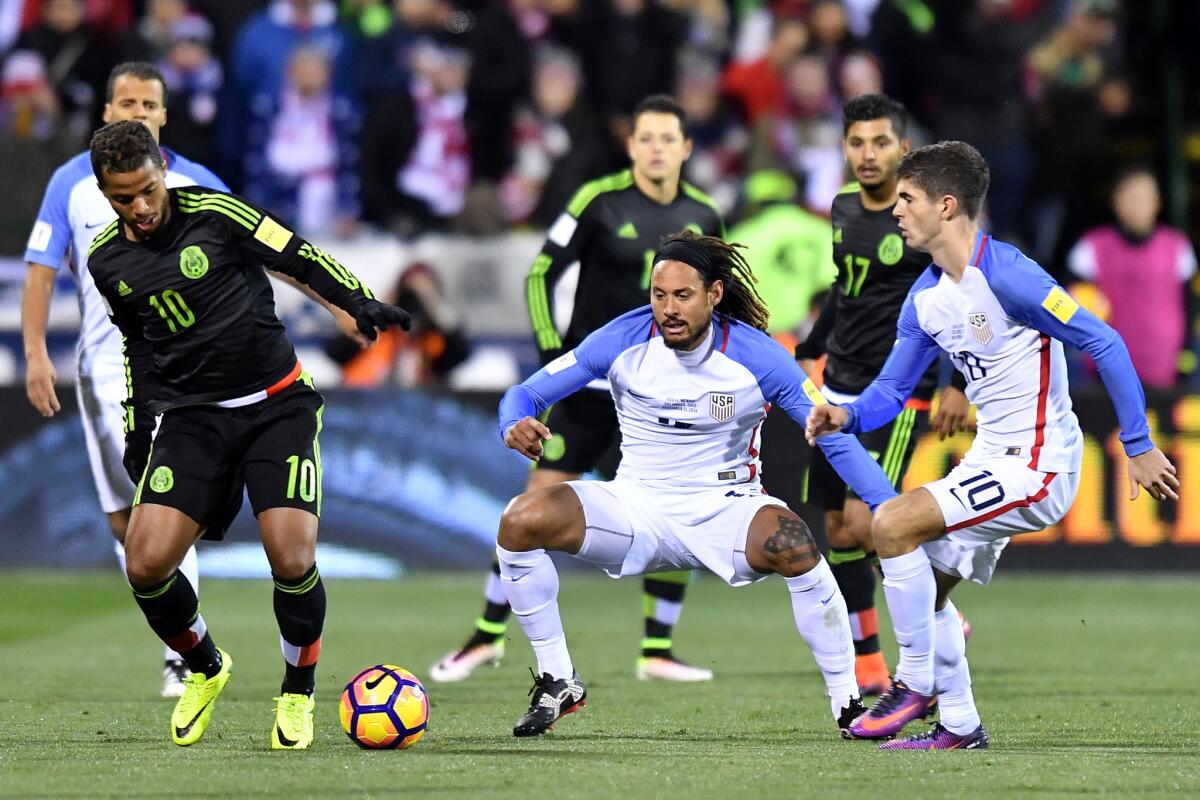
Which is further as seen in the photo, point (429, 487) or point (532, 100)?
point (532, 100)

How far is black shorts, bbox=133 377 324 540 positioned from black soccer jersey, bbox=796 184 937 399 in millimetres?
2686

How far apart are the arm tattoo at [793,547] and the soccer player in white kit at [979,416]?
24 cm

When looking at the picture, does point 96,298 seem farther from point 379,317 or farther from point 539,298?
point 379,317

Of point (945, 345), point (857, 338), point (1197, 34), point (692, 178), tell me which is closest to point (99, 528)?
point (692, 178)

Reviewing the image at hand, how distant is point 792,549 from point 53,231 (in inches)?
141

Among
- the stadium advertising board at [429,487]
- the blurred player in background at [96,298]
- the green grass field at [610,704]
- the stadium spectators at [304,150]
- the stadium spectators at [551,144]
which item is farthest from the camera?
the stadium spectators at [304,150]

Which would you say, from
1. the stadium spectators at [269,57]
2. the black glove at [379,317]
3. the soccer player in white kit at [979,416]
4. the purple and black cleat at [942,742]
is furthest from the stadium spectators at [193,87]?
the purple and black cleat at [942,742]

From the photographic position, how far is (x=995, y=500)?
21.3ft

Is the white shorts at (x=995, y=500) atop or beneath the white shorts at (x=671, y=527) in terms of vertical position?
atop

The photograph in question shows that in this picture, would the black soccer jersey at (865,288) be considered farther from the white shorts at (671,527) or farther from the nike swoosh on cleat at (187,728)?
the nike swoosh on cleat at (187,728)

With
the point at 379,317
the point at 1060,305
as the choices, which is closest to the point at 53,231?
the point at 379,317

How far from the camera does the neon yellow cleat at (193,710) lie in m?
6.62

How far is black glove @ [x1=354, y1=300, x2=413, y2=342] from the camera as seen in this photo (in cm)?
639

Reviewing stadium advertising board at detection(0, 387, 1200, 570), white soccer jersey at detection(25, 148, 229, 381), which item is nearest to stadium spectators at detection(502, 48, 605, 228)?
stadium advertising board at detection(0, 387, 1200, 570)
